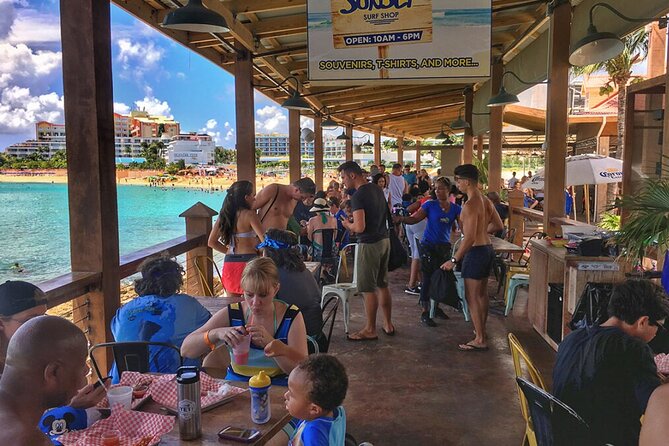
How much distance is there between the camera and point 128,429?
1.62 metres

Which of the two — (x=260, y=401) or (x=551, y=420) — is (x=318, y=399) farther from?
(x=551, y=420)

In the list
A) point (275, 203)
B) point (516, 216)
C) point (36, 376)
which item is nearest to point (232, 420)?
point (36, 376)

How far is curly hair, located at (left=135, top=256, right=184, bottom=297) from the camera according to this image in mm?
2346

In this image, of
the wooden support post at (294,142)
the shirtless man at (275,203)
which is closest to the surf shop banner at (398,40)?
the shirtless man at (275,203)

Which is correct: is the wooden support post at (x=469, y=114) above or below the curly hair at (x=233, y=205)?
above

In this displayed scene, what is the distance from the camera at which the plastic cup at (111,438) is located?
4.94ft

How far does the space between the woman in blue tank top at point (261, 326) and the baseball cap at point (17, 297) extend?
60 cm

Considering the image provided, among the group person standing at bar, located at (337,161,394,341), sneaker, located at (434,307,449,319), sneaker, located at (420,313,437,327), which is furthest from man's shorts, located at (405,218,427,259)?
person standing at bar, located at (337,161,394,341)

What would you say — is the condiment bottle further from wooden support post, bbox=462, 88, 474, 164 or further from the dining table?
wooden support post, bbox=462, 88, 474, 164

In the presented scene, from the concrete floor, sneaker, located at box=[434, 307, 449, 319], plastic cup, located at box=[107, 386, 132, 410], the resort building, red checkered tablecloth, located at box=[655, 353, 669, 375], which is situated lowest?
the concrete floor

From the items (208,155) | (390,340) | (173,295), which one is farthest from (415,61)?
(208,155)

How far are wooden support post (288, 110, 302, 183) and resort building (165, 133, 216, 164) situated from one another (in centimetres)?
3447

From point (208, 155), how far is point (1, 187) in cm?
4119

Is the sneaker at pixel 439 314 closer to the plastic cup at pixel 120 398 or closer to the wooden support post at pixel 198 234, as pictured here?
the wooden support post at pixel 198 234
